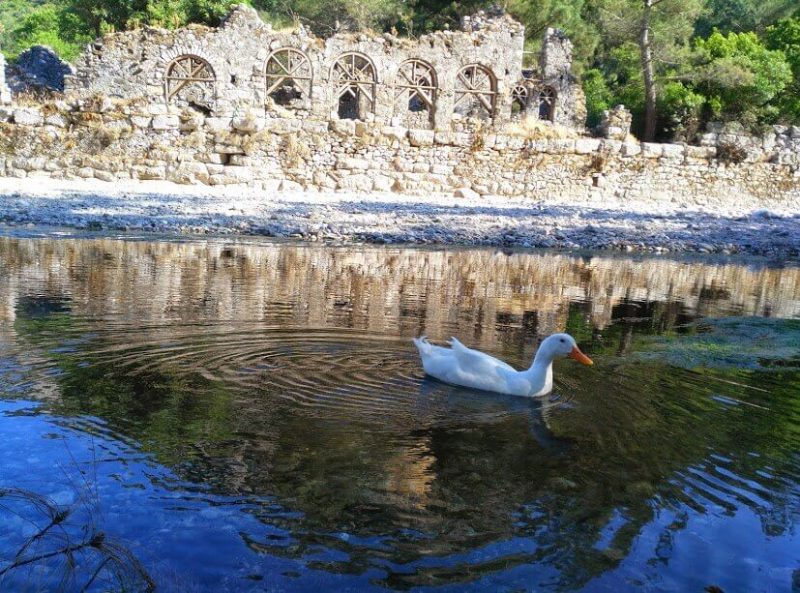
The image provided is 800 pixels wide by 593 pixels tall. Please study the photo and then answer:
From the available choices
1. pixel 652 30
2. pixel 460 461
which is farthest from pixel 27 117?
pixel 652 30

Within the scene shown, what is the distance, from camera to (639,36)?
3097cm

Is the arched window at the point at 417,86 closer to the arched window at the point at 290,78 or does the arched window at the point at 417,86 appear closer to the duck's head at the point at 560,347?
the arched window at the point at 290,78

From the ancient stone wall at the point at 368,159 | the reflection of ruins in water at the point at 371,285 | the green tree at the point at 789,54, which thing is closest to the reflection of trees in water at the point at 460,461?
the reflection of ruins in water at the point at 371,285

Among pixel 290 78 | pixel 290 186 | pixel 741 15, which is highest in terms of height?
pixel 741 15

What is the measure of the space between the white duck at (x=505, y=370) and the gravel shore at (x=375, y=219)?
807cm

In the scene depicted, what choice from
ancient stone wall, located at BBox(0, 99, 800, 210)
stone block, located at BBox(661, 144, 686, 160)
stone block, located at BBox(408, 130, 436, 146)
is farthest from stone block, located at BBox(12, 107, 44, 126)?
stone block, located at BBox(661, 144, 686, 160)

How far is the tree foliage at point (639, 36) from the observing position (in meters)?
28.6

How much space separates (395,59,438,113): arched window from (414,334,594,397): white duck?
2217 cm

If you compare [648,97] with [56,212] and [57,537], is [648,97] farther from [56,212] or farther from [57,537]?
[57,537]

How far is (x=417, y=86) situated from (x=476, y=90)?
7.62 feet

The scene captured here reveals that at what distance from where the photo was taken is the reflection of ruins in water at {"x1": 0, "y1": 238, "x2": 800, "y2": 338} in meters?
7.00

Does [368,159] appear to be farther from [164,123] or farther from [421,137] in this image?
[164,123]

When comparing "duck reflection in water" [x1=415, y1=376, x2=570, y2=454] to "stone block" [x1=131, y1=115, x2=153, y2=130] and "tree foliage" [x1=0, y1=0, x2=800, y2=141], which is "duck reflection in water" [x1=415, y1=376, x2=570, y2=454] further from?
"tree foliage" [x1=0, y1=0, x2=800, y2=141]

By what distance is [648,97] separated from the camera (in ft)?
96.0
